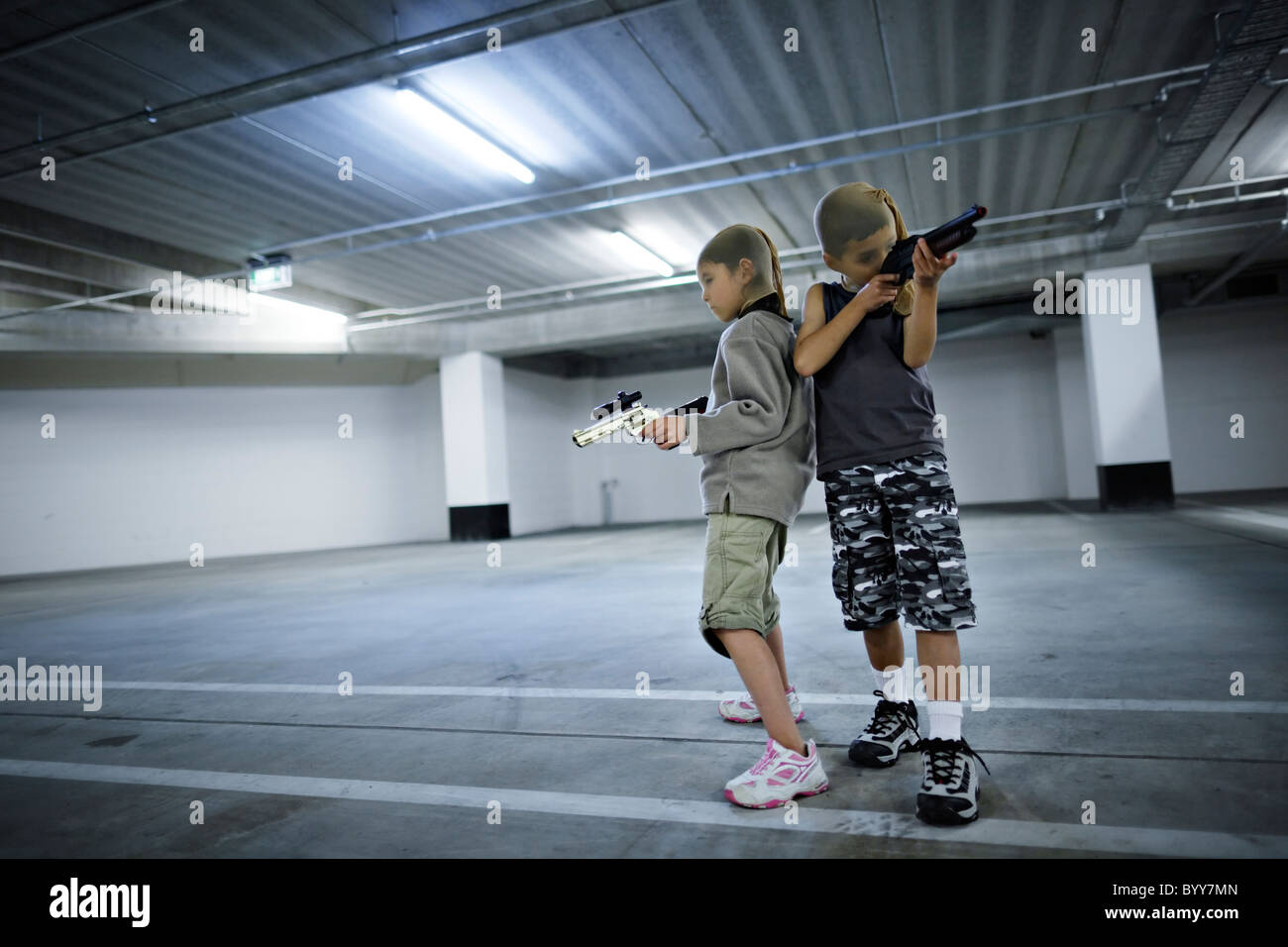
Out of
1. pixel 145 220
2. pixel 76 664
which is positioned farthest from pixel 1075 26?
pixel 145 220

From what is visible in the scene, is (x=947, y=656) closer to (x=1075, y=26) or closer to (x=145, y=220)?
(x=1075, y=26)

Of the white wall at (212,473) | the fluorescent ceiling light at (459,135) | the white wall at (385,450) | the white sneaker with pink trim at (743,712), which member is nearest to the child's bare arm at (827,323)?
the white sneaker with pink trim at (743,712)

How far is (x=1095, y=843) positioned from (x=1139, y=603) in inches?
110

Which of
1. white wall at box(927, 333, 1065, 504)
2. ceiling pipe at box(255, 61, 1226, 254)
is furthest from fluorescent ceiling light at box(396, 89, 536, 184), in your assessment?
white wall at box(927, 333, 1065, 504)

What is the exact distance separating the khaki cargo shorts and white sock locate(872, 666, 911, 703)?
423 mm

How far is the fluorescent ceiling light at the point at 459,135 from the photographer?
5.82 m

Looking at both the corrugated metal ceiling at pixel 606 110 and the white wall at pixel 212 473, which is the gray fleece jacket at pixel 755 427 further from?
the white wall at pixel 212 473

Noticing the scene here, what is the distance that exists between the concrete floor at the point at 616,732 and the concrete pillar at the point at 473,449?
7.94 metres

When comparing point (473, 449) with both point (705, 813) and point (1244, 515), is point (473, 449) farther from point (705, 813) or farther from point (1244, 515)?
point (705, 813)

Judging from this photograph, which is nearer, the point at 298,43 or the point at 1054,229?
the point at 298,43

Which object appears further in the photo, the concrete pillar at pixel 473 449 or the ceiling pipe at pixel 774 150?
the concrete pillar at pixel 473 449

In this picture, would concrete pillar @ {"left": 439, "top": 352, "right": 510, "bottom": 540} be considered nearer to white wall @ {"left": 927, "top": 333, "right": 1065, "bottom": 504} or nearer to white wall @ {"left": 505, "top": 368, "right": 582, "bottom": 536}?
white wall @ {"left": 505, "top": 368, "right": 582, "bottom": 536}

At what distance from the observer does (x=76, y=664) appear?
12.4 ft
